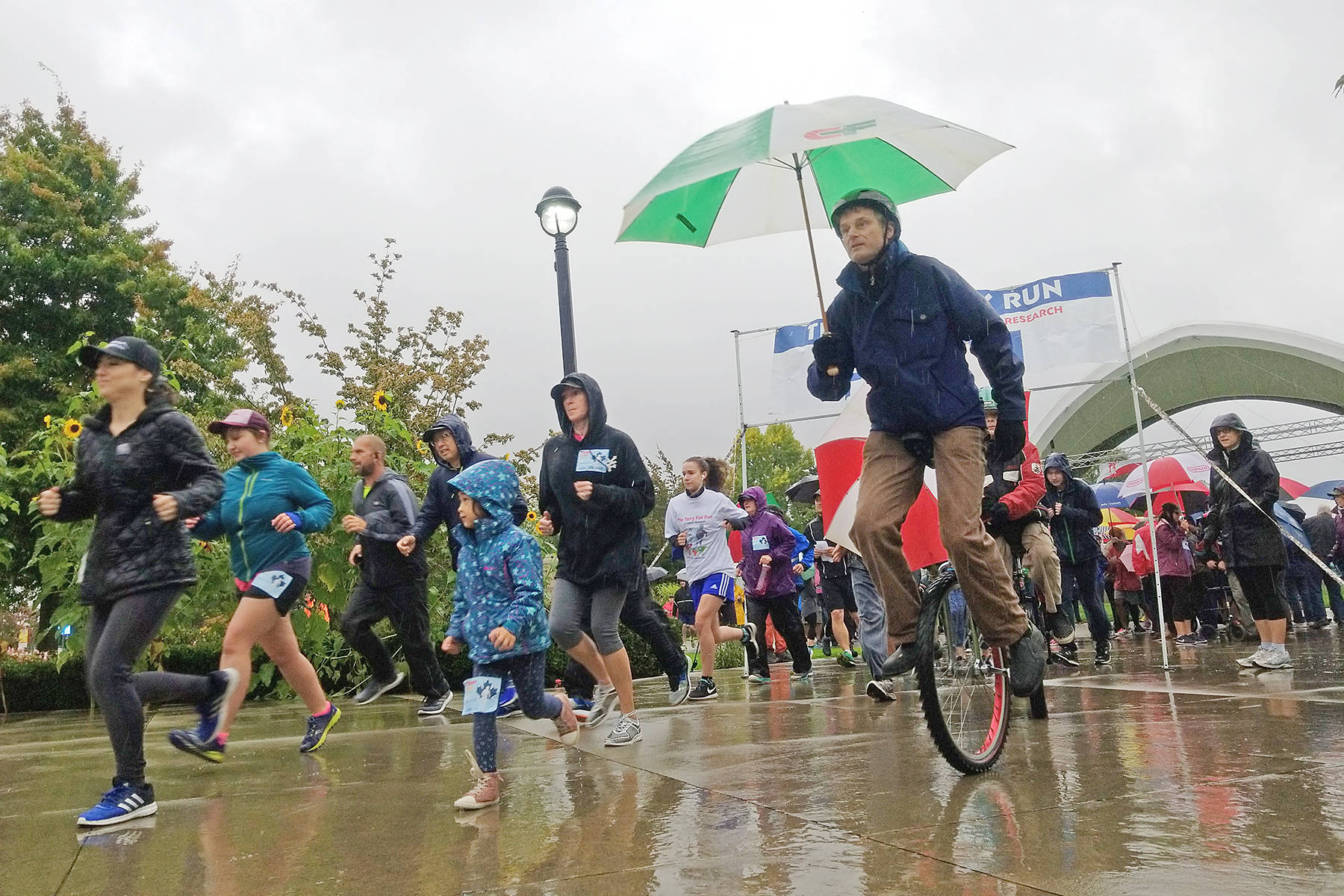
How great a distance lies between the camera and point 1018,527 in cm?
A: 786

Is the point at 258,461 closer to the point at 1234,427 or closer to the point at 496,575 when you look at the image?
the point at 496,575

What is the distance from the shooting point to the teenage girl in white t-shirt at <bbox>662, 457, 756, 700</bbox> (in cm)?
905

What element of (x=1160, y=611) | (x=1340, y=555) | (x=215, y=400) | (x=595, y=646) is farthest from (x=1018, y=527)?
(x=215, y=400)

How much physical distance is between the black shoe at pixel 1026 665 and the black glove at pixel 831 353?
1264 millimetres

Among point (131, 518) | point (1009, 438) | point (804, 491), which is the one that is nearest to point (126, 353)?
point (131, 518)

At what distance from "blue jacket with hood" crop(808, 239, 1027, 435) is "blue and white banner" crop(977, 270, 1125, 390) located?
6473 millimetres

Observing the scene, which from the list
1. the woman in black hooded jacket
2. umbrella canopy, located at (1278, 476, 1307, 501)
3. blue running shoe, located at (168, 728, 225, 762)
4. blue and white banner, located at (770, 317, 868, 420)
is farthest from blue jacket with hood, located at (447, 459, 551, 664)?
umbrella canopy, located at (1278, 476, 1307, 501)

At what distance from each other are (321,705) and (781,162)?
3.89 meters

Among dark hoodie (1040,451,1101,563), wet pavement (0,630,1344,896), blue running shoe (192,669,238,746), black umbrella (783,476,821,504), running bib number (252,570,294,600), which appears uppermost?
black umbrella (783,476,821,504)

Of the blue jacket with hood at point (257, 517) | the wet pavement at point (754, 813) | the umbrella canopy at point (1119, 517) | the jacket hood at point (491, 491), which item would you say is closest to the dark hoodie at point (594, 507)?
the wet pavement at point (754, 813)

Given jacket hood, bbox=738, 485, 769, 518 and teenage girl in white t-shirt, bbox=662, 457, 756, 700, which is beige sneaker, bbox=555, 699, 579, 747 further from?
jacket hood, bbox=738, 485, 769, 518

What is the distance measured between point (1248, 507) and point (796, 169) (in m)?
4.61

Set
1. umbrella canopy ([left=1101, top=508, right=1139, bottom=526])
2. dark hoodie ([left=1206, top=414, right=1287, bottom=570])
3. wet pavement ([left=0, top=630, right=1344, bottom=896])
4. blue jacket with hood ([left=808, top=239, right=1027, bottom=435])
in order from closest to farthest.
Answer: wet pavement ([left=0, top=630, right=1344, bottom=896]) < blue jacket with hood ([left=808, top=239, right=1027, bottom=435]) < dark hoodie ([left=1206, top=414, right=1287, bottom=570]) < umbrella canopy ([left=1101, top=508, right=1139, bottom=526])

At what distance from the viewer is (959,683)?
4086mm
